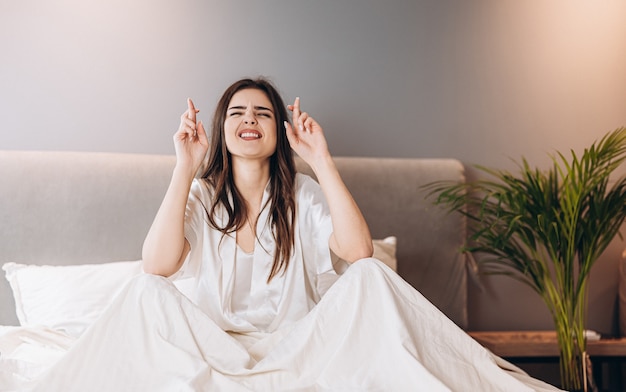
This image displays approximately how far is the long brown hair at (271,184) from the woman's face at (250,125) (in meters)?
0.03

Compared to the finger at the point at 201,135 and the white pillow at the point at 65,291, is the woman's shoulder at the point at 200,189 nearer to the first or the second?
the finger at the point at 201,135

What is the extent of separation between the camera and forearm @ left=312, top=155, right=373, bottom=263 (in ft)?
7.24

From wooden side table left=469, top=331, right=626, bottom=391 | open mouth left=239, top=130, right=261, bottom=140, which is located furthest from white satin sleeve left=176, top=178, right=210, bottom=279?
wooden side table left=469, top=331, right=626, bottom=391

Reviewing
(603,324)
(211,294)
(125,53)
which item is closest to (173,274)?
(211,294)

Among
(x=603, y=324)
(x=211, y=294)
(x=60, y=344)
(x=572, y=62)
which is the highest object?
(x=572, y=62)

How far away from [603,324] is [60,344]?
2411mm

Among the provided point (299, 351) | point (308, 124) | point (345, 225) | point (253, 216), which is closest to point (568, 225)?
point (345, 225)

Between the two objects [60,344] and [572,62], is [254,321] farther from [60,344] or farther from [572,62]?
[572,62]

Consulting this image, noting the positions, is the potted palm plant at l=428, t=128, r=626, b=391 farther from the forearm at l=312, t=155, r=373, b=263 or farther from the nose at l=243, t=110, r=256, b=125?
the nose at l=243, t=110, r=256, b=125

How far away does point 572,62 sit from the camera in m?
3.30

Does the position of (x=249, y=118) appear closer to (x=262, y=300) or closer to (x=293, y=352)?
(x=262, y=300)

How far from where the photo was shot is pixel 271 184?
246 centimetres

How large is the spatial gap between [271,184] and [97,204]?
2.50ft

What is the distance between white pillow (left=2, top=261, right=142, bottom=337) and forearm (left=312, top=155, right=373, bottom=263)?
0.82 m
